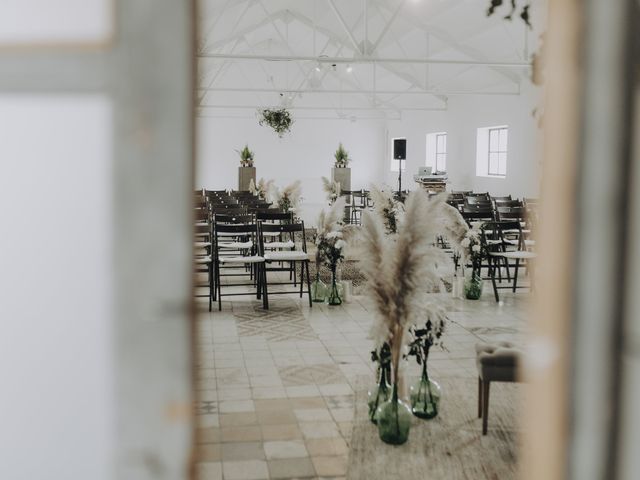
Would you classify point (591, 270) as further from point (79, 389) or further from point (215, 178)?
point (215, 178)

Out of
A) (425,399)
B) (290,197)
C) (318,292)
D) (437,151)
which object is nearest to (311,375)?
(425,399)

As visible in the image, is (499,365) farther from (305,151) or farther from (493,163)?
(305,151)

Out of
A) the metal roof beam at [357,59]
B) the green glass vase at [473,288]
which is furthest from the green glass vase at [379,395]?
the metal roof beam at [357,59]

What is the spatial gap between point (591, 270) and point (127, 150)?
0.62 m

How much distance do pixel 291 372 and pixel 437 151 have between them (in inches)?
546

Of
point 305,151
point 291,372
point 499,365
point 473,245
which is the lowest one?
point 291,372

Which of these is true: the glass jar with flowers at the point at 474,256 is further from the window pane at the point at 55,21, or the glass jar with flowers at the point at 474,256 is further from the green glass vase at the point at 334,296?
the window pane at the point at 55,21

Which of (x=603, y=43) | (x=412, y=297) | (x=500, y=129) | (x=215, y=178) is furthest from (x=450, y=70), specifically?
(x=603, y=43)

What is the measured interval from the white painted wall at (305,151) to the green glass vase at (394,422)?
18.9 metres

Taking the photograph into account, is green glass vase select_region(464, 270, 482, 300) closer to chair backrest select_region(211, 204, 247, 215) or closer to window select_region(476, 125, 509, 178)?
chair backrest select_region(211, 204, 247, 215)

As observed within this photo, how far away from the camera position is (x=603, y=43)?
96cm

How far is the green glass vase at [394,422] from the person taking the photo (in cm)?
361

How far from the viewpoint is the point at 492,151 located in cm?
1485

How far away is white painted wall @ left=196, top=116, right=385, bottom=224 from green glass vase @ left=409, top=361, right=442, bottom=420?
726 inches
